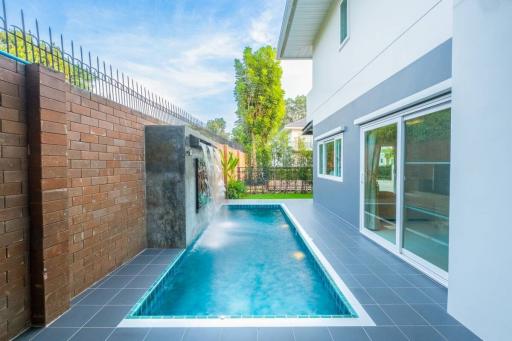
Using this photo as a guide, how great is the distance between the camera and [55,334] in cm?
247

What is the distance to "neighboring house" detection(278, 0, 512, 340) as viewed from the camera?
7.51 feet

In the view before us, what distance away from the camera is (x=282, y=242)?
6.39m

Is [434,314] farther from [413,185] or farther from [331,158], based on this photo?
[331,158]

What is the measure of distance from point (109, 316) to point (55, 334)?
47cm

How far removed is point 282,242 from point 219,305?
3.06 meters

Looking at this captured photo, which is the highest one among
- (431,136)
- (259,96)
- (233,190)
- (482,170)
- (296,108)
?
(296,108)

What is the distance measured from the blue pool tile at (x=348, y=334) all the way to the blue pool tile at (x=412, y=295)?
998 mm

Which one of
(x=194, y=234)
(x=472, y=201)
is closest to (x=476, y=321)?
(x=472, y=201)

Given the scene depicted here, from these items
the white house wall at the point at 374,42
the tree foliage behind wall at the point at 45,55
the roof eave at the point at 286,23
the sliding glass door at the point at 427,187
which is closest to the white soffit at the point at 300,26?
the roof eave at the point at 286,23

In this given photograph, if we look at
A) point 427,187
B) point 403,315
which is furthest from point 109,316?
point 427,187

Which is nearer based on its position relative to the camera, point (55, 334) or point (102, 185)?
point (55, 334)

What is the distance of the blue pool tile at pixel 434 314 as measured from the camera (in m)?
2.68

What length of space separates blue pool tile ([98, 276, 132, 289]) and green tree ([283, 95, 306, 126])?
49.8 meters

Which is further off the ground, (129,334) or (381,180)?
(381,180)
